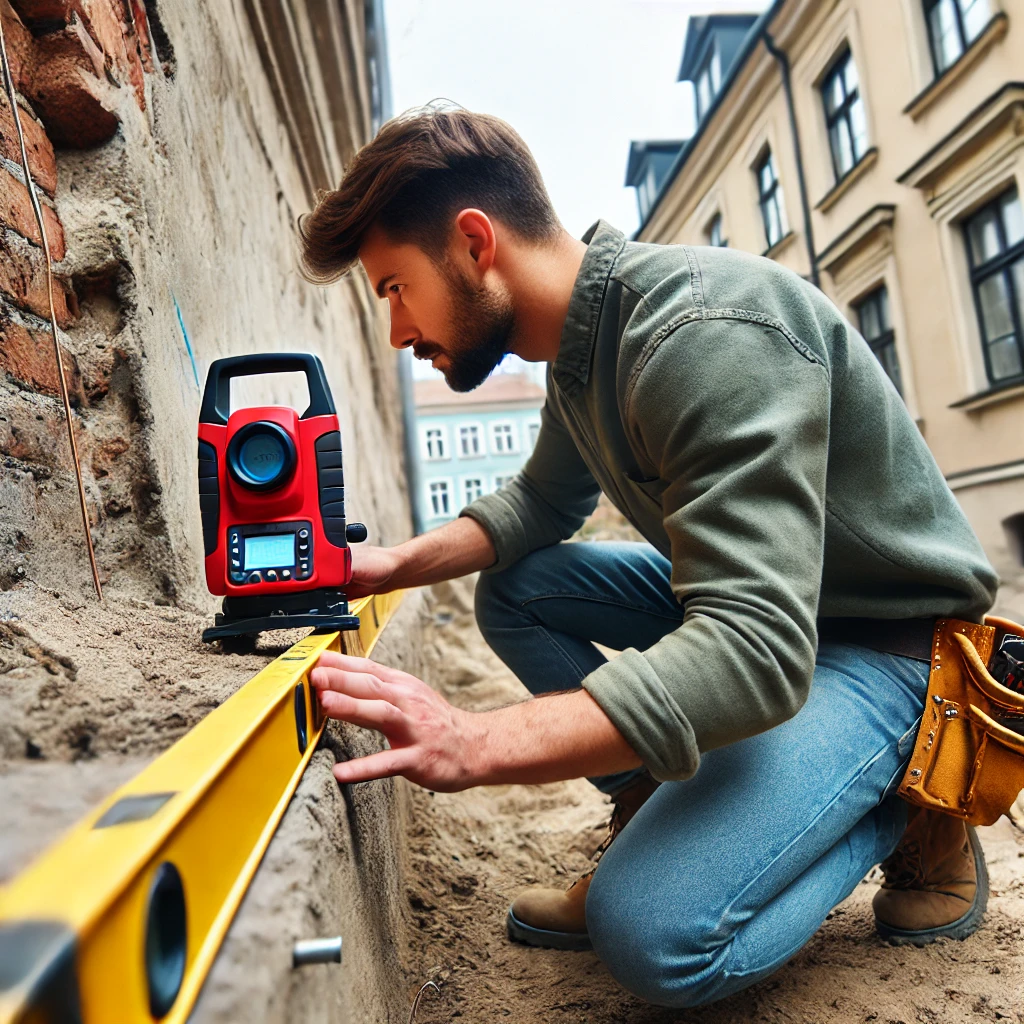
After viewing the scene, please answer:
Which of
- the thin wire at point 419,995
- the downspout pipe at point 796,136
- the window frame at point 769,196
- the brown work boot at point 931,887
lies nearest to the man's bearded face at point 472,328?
the thin wire at point 419,995

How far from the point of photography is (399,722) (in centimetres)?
87

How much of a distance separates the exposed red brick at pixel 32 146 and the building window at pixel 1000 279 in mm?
6282

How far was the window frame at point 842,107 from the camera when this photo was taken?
7586mm

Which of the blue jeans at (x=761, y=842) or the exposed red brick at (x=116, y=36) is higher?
the exposed red brick at (x=116, y=36)

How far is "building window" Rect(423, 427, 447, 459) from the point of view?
18516 mm

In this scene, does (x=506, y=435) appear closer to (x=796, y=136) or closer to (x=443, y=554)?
(x=796, y=136)

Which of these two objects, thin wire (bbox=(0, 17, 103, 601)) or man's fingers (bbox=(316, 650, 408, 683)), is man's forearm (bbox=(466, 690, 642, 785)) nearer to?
man's fingers (bbox=(316, 650, 408, 683))

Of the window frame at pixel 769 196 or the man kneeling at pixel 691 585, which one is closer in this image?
the man kneeling at pixel 691 585

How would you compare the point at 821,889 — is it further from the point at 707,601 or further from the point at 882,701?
the point at 707,601

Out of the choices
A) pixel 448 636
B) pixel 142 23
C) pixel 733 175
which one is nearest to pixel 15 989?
pixel 142 23

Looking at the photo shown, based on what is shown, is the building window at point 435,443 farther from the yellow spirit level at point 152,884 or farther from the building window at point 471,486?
the yellow spirit level at point 152,884

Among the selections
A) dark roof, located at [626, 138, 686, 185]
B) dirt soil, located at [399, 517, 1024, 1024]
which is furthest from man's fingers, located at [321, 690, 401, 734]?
dark roof, located at [626, 138, 686, 185]

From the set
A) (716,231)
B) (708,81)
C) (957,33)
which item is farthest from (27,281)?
(708,81)

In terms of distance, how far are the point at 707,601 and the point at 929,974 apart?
81cm
